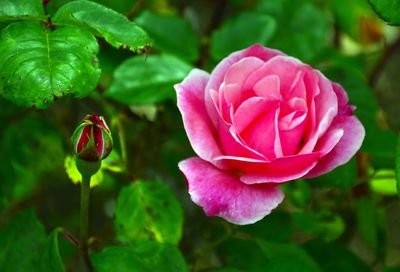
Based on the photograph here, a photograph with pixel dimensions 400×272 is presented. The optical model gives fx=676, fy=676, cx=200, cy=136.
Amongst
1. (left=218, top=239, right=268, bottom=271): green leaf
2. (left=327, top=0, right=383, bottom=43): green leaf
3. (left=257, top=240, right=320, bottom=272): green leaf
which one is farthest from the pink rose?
(left=327, top=0, right=383, bottom=43): green leaf

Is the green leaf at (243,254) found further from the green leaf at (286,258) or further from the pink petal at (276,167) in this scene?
the pink petal at (276,167)

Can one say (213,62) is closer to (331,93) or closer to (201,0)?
(331,93)

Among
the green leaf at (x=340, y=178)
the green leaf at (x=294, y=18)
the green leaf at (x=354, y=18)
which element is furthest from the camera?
the green leaf at (x=354, y=18)

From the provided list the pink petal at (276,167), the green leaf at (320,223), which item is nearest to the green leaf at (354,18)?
the green leaf at (320,223)

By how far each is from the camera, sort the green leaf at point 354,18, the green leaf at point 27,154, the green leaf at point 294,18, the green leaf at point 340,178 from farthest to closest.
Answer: the green leaf at point 354,18 < the green leaf at point 294,18 < the green leaf at point 27,154 < the green leaf at point 340,178

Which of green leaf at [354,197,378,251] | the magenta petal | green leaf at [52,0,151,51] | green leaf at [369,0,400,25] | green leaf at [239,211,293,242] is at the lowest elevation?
green leaf at [354,197,378,251]

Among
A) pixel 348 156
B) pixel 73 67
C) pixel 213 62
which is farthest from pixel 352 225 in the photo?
pixel 73 67

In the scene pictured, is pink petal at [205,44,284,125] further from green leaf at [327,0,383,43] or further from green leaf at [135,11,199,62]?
green leaf at [327,0,383,43]

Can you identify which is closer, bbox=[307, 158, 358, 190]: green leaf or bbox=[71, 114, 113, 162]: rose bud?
bbox=[71, 114, 113, 162]: rose bud
